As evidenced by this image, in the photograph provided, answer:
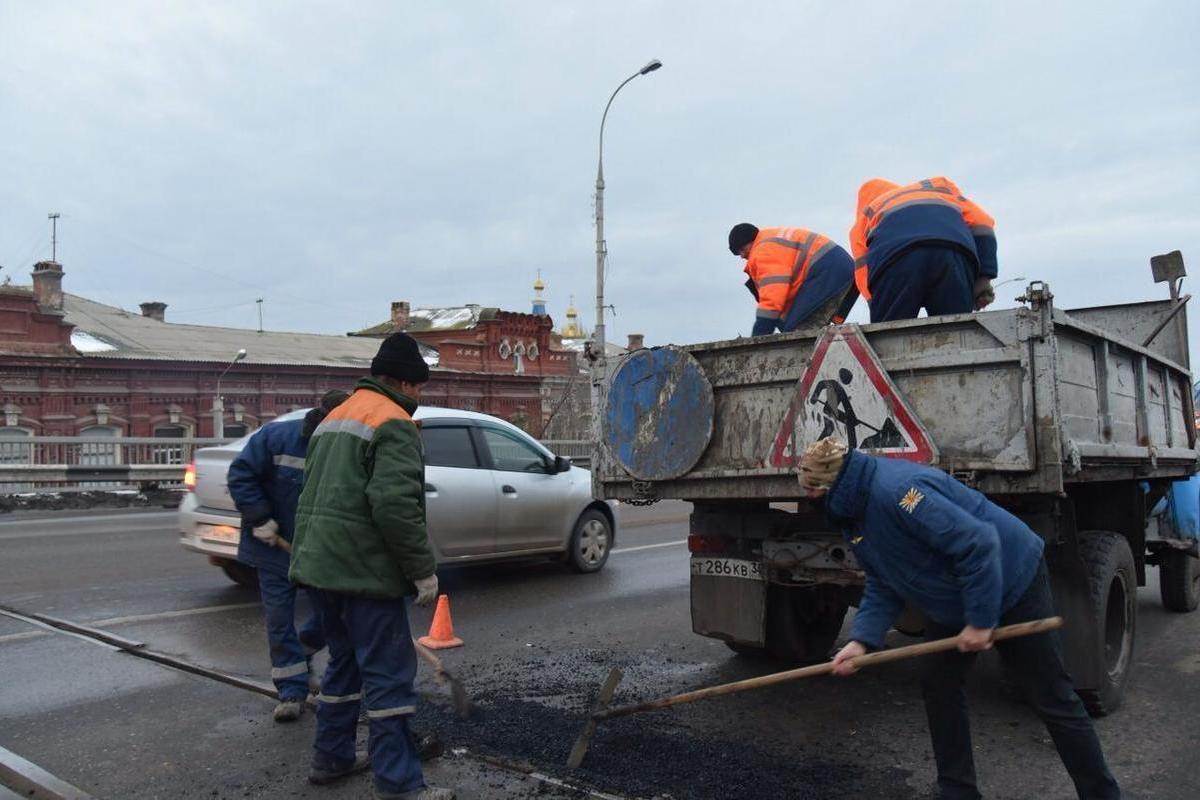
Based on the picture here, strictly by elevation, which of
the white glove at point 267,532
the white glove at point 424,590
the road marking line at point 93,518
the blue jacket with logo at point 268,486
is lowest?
the road marking line at point 93,518

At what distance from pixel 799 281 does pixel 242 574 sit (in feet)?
17.6

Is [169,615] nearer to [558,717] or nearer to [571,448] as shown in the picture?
[558,717]

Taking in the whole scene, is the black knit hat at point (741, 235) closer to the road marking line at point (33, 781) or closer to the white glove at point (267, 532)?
the white glove at point (267, 532)

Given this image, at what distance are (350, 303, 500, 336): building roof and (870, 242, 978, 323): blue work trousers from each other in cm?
3604

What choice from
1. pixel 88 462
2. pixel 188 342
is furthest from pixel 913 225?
pixel 188 342

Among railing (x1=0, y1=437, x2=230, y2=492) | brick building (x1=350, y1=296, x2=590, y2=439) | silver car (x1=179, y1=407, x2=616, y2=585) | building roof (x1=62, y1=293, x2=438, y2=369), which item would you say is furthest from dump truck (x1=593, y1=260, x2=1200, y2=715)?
brick building (x1=350, y1=296, x2=590, y2=439)

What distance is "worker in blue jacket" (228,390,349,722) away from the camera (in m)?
4.86

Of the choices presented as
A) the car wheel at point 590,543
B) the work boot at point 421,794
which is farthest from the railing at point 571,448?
the work boot at point 421,794

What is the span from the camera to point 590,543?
964 cm

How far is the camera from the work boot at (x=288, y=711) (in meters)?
4.76

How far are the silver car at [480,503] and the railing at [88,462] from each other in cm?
843

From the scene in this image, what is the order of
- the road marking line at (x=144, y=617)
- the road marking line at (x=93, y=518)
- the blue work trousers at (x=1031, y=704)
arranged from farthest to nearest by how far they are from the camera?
the road marking line at (x=93, y=518), the road marking line at (x=144, y=617), the blue work trousers at (x=1031, y=704)

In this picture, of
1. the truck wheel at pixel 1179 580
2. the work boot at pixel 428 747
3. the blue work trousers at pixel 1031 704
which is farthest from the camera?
the truck wheel at pixel 1179 580

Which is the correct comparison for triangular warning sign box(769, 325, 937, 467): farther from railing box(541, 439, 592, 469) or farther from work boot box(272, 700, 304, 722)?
railing box(541, 439, 592, 469)
